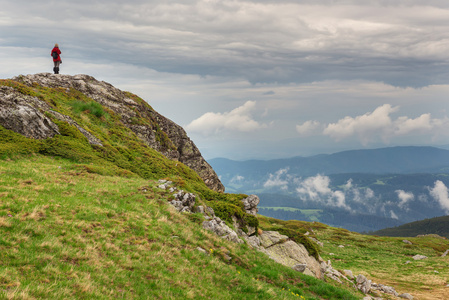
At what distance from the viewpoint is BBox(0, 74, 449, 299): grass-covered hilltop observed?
12.3 metres

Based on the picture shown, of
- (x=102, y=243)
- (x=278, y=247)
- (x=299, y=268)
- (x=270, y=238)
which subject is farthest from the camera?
(x=270, y=238)

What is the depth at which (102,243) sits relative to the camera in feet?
50.2

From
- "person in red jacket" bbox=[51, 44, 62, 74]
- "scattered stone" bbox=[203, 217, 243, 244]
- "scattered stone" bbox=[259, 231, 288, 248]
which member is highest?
"person in red jacket" bbox=[51, 44, 62, 74]

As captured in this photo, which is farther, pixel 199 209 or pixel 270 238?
pixel 270 238

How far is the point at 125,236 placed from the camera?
1716cm

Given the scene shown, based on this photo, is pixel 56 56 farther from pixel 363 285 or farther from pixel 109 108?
pixel 363 285

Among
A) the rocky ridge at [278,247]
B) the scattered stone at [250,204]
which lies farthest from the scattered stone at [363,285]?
the scattered stone at [250,204]

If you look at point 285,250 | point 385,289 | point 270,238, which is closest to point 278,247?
point 285,250

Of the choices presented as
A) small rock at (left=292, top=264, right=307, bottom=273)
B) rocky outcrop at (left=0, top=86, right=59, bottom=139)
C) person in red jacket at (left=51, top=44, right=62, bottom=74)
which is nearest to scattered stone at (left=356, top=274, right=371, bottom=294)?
small rock at (left=292, top=264, right=307, bottom=273)

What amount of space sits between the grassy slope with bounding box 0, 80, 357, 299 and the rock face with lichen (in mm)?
2300

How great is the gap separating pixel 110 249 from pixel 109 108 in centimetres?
4799

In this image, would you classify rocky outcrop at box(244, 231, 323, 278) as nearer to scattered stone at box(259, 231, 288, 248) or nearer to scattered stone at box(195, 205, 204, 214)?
scattered stone at box(259, 231, 288, 248)

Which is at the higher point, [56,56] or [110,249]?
[56,56]

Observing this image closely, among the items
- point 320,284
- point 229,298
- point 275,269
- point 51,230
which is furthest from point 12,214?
point 320,284
